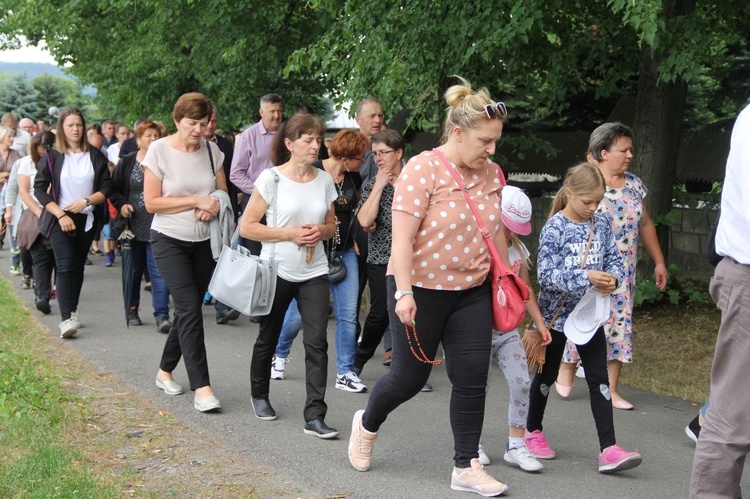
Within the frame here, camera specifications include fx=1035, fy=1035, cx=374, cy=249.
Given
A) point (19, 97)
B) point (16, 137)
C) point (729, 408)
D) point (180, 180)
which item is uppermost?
point (19, 97)

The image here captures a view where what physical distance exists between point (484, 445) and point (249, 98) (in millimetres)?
10971

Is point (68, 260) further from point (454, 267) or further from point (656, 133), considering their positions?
point (656, 133)

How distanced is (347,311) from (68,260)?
10.4 feet

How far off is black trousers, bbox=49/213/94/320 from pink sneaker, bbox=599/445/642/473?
5.49 metres

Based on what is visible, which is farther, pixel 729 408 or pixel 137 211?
pixel 137 211

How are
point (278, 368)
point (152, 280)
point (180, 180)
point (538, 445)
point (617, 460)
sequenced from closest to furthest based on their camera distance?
point (617, 460)
point (538, 445)
point (180, 180)
point (278, 368)
point (152, 280)

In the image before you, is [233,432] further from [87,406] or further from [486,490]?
[486,490]

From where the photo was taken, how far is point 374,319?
7.51m

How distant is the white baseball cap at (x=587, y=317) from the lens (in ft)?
18.1

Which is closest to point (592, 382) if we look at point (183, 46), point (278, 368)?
point (278, 368)

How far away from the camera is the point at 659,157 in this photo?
10.9 meters

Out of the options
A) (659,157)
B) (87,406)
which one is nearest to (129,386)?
(87,406)

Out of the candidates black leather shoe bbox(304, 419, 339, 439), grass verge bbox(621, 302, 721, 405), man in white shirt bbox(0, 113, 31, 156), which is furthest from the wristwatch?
man in white shirt bbox(0, 113, 31, 156)

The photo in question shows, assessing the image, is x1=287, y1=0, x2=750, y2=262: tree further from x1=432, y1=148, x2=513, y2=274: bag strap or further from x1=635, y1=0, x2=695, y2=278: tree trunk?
x1=432, y1=148, x2=513, y2=274: bag strap
